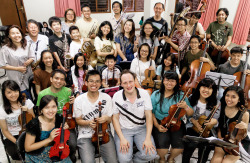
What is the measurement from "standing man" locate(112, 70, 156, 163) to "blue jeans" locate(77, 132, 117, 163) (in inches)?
2.8

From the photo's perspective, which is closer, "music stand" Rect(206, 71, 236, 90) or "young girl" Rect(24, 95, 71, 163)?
"young girl" Rect(24, 95, 71, 163)

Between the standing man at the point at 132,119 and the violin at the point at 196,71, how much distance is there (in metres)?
0.94

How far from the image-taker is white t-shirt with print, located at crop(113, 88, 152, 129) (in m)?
1.97

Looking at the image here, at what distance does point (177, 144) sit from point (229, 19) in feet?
12.9

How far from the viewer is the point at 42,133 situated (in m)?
1.69

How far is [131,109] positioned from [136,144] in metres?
0.38

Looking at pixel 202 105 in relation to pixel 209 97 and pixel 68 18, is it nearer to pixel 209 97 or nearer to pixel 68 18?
pixel 209 97

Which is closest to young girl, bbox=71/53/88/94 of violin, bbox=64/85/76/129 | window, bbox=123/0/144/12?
violin, bbox=64/85/76/129

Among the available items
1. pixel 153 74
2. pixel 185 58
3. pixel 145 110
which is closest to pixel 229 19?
pixel 185 58

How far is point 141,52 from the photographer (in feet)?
9.26

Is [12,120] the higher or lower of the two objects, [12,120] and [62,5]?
the lower

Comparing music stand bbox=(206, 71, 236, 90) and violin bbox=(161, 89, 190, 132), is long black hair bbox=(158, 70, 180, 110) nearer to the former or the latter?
violin bbox=(161, 89, 190, 132)

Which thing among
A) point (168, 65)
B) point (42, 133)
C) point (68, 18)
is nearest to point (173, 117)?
point (168, 65)

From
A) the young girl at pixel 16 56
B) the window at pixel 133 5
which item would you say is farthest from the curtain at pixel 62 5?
the young girl at pixel 16 56
